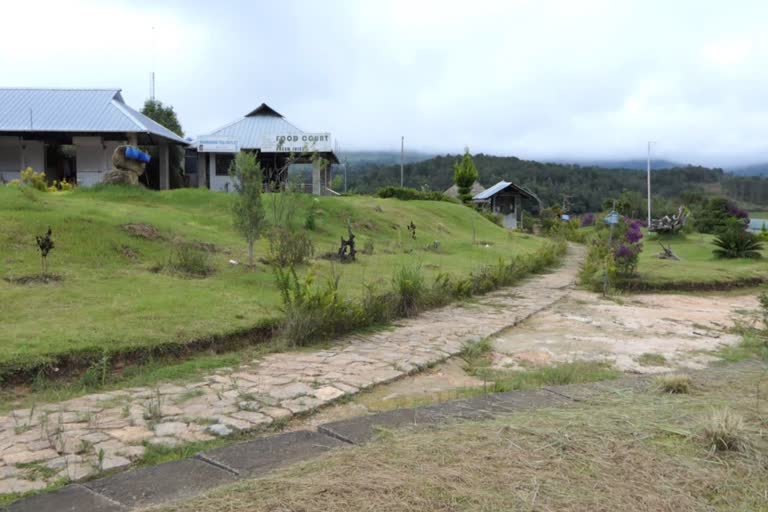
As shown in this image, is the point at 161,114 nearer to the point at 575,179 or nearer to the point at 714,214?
the point at 714,214

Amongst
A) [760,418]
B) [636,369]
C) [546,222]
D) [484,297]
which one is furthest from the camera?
[546,222]

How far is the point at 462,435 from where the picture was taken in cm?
316

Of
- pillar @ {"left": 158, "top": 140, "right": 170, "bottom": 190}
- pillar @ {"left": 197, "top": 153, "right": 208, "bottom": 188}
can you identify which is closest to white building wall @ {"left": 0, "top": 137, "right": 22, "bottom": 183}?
pillar @ {"left": 158, "top": 140, "right": 170, "bottom": 190}

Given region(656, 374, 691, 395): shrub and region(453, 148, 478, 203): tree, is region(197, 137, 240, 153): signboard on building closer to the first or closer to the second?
region(453, 148, 478, 203): tree

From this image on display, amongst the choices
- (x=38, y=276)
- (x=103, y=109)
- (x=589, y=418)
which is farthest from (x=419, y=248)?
(x=103, y=109)

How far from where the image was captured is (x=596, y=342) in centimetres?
731

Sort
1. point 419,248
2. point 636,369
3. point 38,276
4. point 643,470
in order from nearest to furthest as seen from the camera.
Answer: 1. point 643,470
2. point 636,369
3. point 38,276
4. point 419,248

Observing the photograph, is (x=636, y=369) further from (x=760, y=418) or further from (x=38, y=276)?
(x=38, y=276)

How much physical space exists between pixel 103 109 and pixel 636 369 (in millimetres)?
24327

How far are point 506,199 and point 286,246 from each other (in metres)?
36.4

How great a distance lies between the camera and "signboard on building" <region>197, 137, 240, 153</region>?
2778cm

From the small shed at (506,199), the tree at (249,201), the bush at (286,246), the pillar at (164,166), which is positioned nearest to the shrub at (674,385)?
the bush at (286,246)

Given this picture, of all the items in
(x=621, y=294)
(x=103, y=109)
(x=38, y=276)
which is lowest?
(x=621, y=294)

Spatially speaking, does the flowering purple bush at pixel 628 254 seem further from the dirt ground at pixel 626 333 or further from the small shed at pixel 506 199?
the small shed at pixel 506 199
